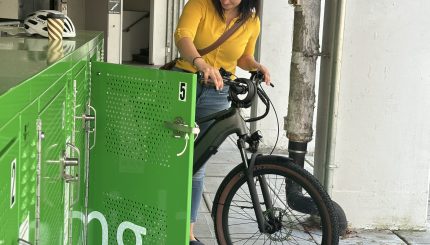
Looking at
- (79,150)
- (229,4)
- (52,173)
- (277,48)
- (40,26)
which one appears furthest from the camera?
(277,48)

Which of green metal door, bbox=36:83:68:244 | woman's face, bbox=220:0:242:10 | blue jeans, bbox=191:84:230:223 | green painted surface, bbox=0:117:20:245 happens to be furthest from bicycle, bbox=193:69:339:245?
green painted surface, bbox=0:117:20:245

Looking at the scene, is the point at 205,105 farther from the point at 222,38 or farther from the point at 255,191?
the point at 255,191

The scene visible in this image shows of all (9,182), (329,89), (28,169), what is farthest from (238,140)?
(9,182)

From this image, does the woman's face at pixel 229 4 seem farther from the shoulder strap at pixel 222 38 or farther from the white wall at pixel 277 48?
the white wall at pixel 277 48

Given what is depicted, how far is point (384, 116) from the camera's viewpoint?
4637 millimetres

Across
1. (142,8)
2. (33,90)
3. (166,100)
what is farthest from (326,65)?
(142,8)

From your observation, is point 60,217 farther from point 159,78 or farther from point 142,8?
point 142,8

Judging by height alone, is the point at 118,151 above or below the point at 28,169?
below

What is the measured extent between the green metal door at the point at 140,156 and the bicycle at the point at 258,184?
0.81 m

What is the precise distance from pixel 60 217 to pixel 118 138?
0.79m

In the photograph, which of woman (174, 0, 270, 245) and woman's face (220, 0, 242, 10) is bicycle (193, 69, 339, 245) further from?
woman's face (220, 0, 242, 10)

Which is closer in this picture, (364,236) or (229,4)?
(229,4)

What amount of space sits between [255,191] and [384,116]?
1485 millimetres

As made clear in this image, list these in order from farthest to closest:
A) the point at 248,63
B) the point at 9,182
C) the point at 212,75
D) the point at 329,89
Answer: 1. the point at 329,89
2. the point at 248,63
3. the point at 212,75
4. the point at 9,182
